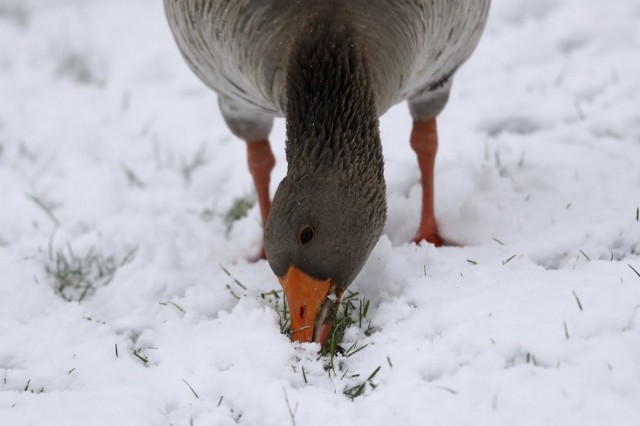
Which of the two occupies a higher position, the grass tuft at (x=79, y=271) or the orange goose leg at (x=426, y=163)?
the orange goose leg at (x=426, y=163)

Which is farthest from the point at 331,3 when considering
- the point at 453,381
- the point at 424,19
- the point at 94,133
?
the point at 94,133

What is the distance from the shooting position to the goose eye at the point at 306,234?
3027 mm

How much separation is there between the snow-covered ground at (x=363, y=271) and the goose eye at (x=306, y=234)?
435mm

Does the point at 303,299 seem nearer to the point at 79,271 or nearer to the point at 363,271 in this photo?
the point at 363,271

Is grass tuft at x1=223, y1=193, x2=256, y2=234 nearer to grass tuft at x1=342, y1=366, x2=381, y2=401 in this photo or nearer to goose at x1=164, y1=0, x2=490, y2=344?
goose at x1=164, y1=0, x2=490, y2=344

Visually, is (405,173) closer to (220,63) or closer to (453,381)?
(220,63)

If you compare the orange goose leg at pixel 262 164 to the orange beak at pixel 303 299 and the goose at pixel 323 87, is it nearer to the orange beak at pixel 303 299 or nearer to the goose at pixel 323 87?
the goose at pixel 323 87

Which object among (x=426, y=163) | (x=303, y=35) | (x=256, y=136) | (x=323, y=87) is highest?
(x=303, y=35)

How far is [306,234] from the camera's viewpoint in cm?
303

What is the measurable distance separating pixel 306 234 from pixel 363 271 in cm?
71

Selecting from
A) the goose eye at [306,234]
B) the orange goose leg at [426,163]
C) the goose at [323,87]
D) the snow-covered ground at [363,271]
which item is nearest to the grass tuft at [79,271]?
the snow-covered ground at [363,271]

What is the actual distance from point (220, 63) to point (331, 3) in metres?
0.76

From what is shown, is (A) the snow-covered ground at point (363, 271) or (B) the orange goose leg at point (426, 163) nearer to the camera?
(A) the snow-covered ground at point (363, 271)

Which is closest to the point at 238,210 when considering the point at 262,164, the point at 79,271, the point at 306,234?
the point at 262,164
